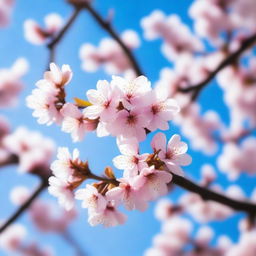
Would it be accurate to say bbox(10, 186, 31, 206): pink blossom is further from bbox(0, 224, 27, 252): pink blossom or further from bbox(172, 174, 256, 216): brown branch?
bbox(172, 174, 256, 216): brown branch

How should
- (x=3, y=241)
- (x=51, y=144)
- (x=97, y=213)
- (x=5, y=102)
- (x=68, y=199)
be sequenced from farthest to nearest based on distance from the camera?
(x=3, y=241)
(x=5, y=102)
(x=51, y=144)
(x=68, y=199)
(x=97, y=213)

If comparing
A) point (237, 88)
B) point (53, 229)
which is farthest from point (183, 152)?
point (53, 229)

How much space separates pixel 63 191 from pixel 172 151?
50cm

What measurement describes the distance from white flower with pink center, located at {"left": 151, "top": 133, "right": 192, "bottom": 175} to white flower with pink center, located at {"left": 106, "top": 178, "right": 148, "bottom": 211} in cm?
15

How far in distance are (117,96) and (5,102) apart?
7.99 meters

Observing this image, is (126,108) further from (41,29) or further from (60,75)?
(41,29)

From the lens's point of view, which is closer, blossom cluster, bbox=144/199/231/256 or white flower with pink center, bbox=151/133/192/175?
white flower with pink center, bbox=151/133/192/175

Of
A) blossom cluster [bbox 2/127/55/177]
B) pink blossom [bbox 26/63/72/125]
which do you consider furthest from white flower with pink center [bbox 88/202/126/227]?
blossom cluster [bbox 2/127/55/177]

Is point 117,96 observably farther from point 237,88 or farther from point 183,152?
point 237,88

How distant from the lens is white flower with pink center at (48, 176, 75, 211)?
1440 mm

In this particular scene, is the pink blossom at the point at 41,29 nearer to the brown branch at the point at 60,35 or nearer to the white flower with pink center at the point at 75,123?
the brown branch at the point at 60,35

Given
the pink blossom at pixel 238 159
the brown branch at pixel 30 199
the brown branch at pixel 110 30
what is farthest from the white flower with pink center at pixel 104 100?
the pink blossom at pixel 238 159

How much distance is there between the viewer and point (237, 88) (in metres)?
7.09

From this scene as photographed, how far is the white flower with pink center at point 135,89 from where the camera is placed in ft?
4.09
